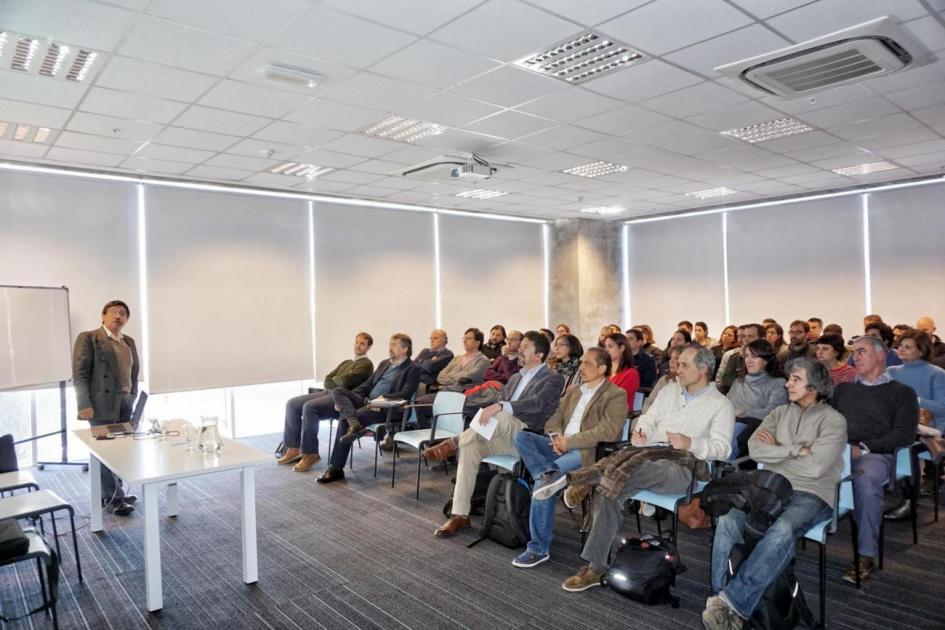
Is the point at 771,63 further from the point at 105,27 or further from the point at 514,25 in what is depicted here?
the point at 105,27

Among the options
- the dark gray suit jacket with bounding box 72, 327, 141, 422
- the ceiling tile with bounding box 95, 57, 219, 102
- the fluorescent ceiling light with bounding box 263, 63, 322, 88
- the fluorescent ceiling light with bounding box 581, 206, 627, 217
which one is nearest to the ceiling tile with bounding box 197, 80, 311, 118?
the ceiling tile with bounding box 95, 57, 219, 102

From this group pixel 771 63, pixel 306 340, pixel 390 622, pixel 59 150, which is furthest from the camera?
pixel 306 340

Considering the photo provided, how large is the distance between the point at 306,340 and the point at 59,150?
3641 millimetres

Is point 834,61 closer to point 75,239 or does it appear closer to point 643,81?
point 643,81

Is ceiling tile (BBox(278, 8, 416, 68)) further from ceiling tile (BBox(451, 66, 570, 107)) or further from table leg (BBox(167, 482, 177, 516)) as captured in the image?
table leg (BBox(167, 482, 177, 516))

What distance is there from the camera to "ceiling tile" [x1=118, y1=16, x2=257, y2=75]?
3.43 metres

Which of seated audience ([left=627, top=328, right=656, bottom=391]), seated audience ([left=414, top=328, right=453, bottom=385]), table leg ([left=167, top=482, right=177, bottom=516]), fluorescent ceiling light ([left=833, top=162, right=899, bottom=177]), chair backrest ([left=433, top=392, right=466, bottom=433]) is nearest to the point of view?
table leg ([left=167, top=482, right=177, bottom=516])

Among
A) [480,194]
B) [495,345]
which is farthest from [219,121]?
[495,345]

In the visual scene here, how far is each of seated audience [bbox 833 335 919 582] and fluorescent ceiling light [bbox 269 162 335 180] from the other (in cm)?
536

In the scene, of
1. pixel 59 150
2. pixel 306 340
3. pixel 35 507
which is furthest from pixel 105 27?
pixel 306 340

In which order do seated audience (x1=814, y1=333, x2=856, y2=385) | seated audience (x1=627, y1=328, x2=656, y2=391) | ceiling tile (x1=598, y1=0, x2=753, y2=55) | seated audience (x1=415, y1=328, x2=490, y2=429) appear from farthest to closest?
seated audience (x1=627, y1=328, x2=656, y2=391) < seated audience (x1=415, y1=328, x2=490, y2=429) < seated audience (x1=814, y1=333, x2=856, y2=385) < ceiling tile (x1=598, y1=0, x2=753, y2=55)

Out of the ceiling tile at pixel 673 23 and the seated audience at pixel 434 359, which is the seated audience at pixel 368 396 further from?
the ceiling tile at pixel 673 23

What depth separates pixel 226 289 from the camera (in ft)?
25.7

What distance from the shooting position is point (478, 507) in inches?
180
